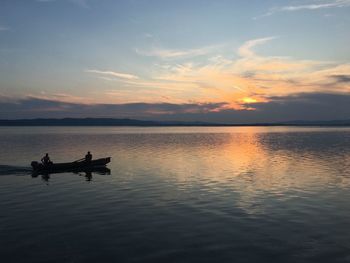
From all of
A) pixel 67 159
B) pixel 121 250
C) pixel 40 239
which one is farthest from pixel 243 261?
pixel 67 159

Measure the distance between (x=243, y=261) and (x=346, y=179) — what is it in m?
27.1

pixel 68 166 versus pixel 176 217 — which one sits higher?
pixel 68 166

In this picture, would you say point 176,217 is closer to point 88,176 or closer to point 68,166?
point 88,176

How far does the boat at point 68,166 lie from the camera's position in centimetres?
4447

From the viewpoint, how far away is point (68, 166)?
46781 mm

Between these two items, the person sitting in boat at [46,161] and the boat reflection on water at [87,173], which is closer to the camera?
the boat reflection on water at [87,173]

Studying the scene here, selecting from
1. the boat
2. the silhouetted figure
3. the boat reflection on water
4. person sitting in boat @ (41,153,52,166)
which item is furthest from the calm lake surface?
person sitting in boat @ (41,153,52,166)

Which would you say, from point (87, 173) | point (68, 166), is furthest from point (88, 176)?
point (68, 166)

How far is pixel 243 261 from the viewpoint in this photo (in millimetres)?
16203

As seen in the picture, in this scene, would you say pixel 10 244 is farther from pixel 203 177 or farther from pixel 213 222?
pixel 203 177

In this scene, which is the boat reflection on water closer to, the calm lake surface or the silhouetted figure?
the silhouetted figure

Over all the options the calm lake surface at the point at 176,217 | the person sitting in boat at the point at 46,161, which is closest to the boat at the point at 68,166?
the person sitting in boat at the point at 46,161

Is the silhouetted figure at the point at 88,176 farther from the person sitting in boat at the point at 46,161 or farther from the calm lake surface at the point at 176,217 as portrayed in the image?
the person sitting in boat at the point at 46,161

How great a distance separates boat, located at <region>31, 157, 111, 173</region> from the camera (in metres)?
44.5
